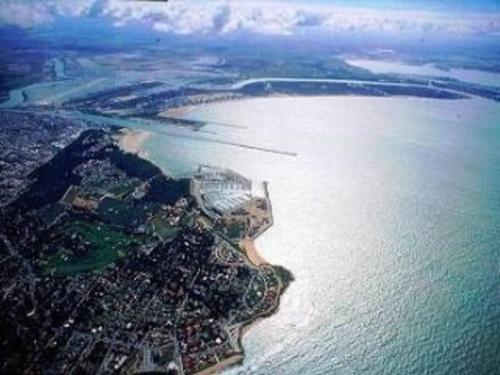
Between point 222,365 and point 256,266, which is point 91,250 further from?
point 222,365

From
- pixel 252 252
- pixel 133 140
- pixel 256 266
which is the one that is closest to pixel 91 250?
pixel 252 252

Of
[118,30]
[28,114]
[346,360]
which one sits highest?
[346,360]

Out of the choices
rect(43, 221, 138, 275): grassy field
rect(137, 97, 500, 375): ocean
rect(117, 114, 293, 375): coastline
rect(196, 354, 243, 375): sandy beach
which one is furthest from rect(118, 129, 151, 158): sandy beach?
rect(196, 354, 243, 375): sandy beach

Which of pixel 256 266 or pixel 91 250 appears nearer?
pixel 256 266

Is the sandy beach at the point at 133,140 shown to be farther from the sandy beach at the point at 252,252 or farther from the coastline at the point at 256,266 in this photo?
the sandy beach at the point at 252,252

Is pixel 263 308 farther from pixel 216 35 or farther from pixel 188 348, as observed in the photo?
pixel 216 35

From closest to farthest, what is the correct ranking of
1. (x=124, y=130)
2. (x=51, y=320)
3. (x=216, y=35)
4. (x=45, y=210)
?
(x=51, y=320)
(x=45, y=210)
(x=124, y=130)
(x=216, y=35)

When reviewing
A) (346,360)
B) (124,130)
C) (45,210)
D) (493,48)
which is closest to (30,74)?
(124,130)
